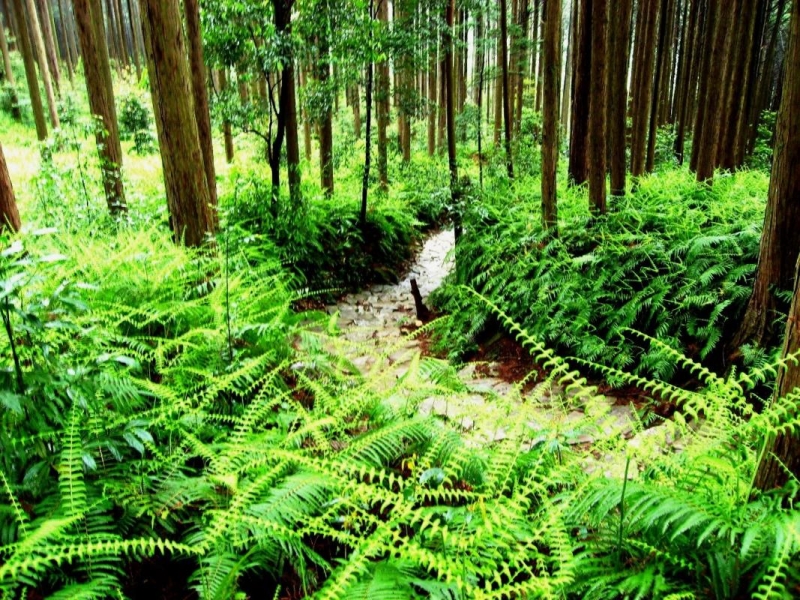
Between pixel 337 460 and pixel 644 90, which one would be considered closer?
pixel 337 460

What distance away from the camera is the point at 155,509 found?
216cm

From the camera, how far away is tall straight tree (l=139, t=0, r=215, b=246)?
4.69 m

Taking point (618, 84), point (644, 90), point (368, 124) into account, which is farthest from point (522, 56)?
point (368, 124)

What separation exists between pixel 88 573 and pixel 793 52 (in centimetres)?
573

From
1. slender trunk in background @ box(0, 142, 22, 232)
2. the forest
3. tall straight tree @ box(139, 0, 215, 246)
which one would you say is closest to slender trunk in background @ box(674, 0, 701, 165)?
the forest

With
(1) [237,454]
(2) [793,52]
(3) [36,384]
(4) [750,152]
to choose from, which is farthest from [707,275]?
(4) [750,152]

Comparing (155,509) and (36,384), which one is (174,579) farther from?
(36,384)

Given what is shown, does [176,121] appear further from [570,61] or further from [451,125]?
[570,61]

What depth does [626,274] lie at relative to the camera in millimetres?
5754

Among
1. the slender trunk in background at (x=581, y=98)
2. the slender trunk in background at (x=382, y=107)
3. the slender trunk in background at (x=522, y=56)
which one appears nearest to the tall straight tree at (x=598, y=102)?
the slender trunk in background at (x=581, y=98)

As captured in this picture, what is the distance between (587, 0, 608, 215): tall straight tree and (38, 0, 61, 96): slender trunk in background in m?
21.7

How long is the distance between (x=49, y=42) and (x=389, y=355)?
80.6 feet

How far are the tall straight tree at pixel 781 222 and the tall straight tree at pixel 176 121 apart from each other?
5.43m

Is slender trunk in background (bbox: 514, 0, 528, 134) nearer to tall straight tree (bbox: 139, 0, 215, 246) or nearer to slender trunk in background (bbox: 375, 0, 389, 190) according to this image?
slender trunk in background (bbox: 375, 0, 389, 190)
